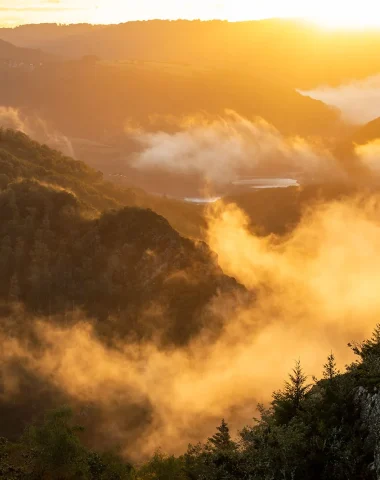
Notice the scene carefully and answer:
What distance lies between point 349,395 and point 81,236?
51328 millimetres

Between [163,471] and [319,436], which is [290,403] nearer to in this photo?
[319,436]

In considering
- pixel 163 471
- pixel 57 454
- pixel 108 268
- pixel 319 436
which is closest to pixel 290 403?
pixel 319 436

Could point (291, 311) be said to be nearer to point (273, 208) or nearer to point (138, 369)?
point (138, 369)

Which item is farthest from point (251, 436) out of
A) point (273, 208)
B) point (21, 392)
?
point (273, 208)

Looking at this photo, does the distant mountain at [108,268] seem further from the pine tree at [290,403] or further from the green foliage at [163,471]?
the pine tree at [290,403]

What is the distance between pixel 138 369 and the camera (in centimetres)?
6850

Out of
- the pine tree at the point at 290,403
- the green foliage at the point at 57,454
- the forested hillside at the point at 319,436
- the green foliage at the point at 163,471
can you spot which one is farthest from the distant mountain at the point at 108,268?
the pine tree at the point at 290,403

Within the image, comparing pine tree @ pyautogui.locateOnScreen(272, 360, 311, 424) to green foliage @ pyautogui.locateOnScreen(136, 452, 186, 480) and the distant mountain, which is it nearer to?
green foliage @ pyautogui.locateOnScreen(136, 452, 186, 480)

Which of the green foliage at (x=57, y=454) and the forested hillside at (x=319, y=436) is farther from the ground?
A: the green foliage at (x=57, y=454)

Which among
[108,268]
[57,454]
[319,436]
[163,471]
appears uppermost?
[108,268]

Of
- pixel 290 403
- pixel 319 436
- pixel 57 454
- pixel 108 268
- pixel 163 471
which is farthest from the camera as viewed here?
pixel 108 268

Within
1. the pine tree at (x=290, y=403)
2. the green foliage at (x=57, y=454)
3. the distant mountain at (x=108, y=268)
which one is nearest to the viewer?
the pine tree at (x=290, y=403)

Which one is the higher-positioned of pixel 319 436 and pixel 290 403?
pixel 290 403

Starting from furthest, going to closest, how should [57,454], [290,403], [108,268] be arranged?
[108,268] < [57,454] < [290,403]
